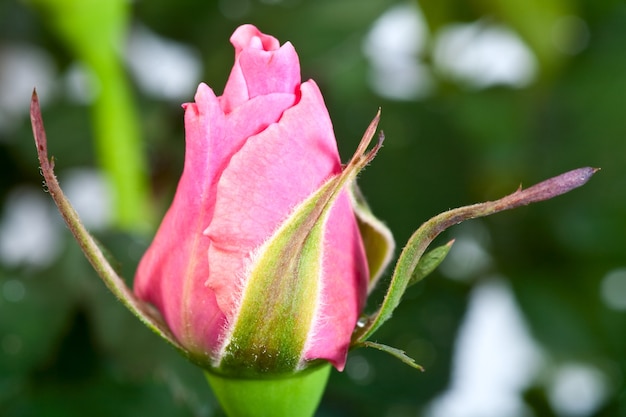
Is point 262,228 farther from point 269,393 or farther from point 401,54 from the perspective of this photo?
point 401,54

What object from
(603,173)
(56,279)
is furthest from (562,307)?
(56,279)

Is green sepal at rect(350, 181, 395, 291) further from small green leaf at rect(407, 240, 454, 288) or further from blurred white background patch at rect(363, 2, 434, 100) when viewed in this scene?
blurred white background patch at rect(363, 2, 434, 100)

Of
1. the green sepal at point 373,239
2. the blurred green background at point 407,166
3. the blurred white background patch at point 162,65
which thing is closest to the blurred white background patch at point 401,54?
the blurred green background at point 407,166

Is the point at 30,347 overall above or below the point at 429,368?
above

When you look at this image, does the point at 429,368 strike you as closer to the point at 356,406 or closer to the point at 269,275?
the point at 356,406

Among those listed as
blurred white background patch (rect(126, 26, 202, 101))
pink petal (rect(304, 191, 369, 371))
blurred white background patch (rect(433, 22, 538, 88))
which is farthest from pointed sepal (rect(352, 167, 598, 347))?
blurred white background patch (rect(433, 22, 538, 88))

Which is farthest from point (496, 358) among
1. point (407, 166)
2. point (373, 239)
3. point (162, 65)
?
point (373, 239)

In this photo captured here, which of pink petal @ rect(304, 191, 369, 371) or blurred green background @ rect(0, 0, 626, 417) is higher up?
pink petal @ rect(304, 191, 369, 371)
